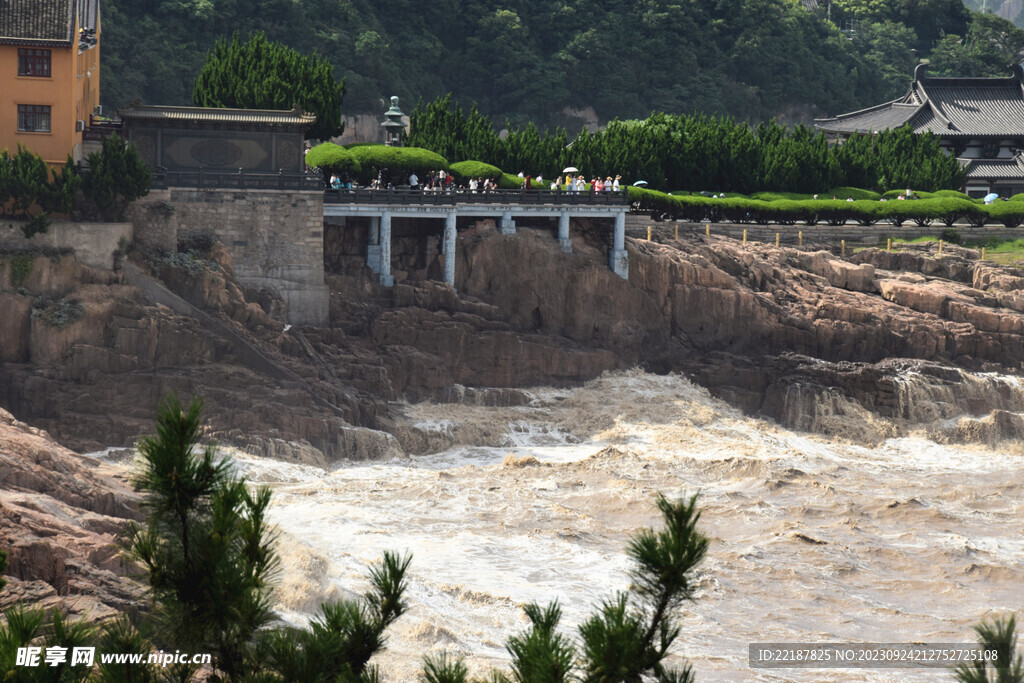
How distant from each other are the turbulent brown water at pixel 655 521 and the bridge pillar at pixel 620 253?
4.81m

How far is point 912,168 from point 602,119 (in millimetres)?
36242

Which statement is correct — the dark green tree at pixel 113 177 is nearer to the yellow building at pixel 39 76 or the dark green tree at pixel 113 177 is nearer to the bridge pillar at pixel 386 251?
the yellow building at pixel 39 76

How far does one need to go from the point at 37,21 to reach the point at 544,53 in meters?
60.3

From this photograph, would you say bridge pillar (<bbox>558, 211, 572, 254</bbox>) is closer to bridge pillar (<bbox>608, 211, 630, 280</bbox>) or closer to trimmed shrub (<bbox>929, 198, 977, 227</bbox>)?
bridge pillar (<bbox>608, 211, 630, 280</bbox>)

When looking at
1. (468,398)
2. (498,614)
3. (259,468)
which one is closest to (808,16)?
(468,398)

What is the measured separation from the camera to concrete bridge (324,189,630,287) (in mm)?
49969

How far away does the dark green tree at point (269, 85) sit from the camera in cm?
5628

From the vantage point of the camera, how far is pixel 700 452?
46812 mm

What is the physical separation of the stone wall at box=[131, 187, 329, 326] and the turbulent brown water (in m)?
6.06

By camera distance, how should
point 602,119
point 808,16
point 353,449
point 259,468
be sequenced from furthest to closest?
point 808,16 < point 602,119 < point 353,449 < point 259,468

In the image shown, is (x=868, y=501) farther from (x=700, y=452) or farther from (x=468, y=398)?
(x=468, y=398)

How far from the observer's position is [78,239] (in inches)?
1730

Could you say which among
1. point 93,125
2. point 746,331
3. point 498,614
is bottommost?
point 498,614

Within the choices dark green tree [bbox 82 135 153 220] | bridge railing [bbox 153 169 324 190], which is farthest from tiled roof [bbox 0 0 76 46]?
bridge railing [bbox 153 169 324 190]
